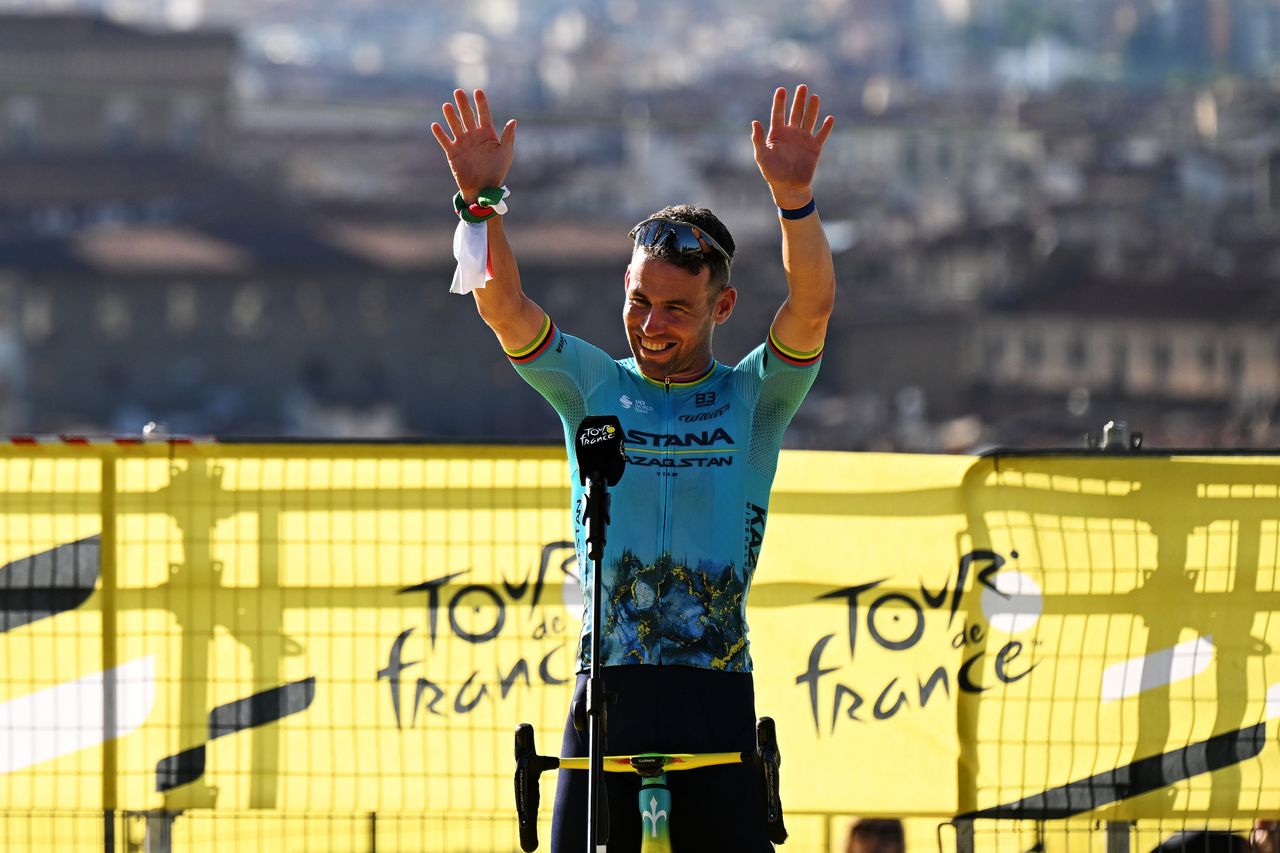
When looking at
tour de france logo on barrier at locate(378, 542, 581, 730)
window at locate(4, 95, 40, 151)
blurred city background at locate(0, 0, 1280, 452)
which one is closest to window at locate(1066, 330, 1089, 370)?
blurred city background at locate(0, 0, 1280, 452)

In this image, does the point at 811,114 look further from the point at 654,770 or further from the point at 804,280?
the point at 654,770

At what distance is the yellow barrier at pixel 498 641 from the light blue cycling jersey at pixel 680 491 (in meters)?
1.72

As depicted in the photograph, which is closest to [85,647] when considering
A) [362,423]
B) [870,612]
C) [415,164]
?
[870,612]

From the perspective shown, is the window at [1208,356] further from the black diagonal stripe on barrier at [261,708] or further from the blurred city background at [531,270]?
the black diagonal stripe on barrier at [261,708]

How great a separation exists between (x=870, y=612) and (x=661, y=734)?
6.64 ft

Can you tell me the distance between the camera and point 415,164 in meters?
118

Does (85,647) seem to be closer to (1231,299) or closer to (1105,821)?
(1105,821)

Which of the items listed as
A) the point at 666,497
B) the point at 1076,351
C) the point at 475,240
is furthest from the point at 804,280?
the point at 1076,351

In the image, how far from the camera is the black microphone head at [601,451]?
165 inches

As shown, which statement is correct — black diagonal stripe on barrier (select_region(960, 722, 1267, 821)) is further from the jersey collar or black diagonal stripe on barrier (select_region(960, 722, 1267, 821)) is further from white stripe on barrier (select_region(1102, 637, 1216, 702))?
the jersey collar

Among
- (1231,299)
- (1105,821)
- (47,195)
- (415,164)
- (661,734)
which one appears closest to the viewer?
(661,734)

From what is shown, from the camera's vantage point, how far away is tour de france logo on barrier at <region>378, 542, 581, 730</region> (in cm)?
630

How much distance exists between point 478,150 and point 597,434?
73 cm

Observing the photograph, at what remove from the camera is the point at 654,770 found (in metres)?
4.35
